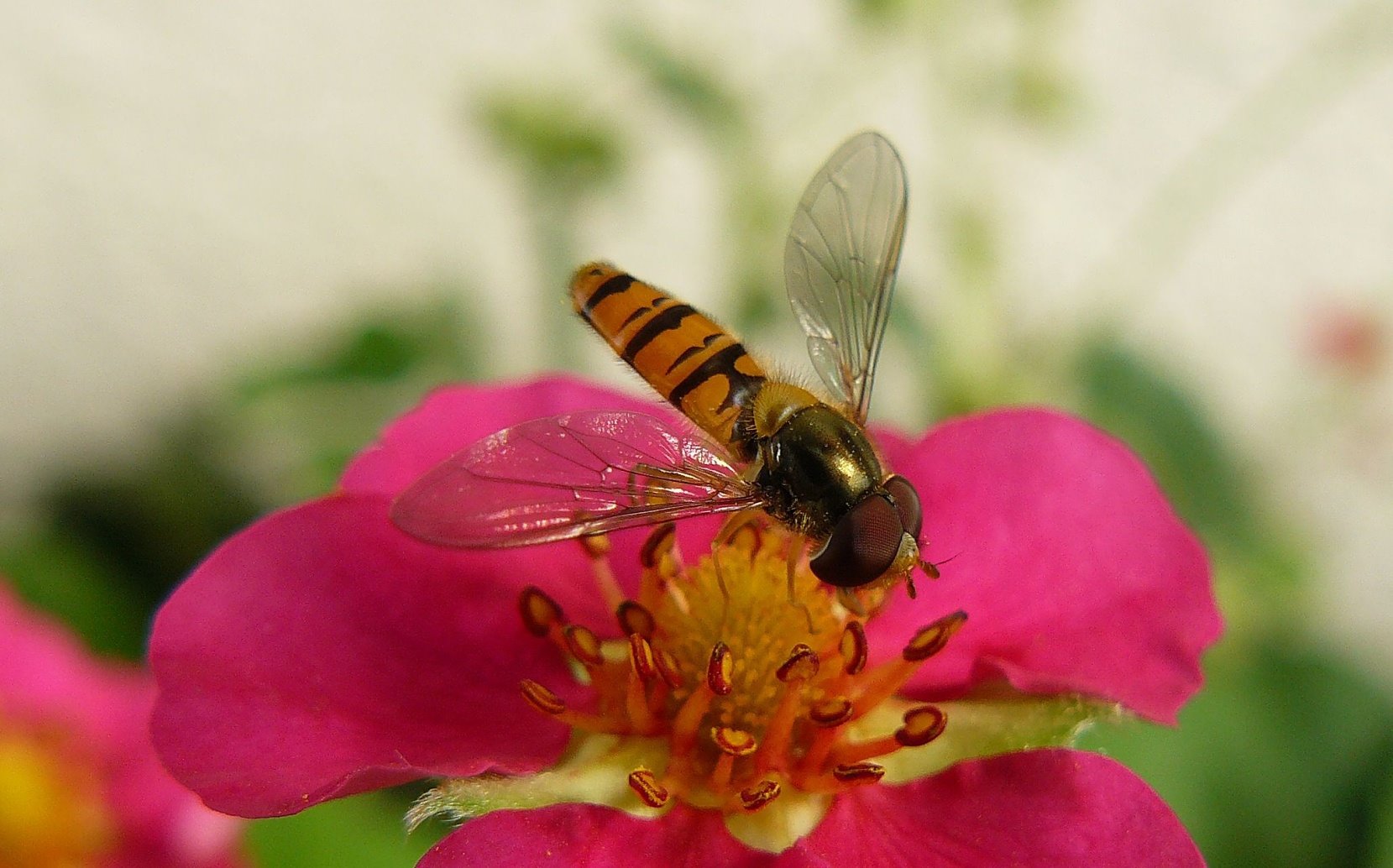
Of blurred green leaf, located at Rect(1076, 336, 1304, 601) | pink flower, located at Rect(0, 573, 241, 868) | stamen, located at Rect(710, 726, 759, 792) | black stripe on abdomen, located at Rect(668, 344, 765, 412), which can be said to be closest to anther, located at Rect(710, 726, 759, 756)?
stamen, located at Rect(710, 726, 759, 792)

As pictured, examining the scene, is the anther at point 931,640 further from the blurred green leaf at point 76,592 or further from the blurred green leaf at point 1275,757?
the blurred green leaf at point 76,592

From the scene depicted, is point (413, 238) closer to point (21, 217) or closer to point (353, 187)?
point (353, 187)

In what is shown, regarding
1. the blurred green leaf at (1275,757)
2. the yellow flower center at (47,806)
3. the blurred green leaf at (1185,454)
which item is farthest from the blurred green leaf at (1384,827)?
the yellow flower center at (47,806)

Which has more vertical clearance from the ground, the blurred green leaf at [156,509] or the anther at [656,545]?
the anther at [656,545]

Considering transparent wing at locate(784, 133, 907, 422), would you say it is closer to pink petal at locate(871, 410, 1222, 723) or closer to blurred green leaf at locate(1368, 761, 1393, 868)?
pink petal at locate(871, 410, 1222, 723)

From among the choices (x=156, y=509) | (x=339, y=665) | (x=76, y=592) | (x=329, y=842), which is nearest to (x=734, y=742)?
(x=339, y=665)
